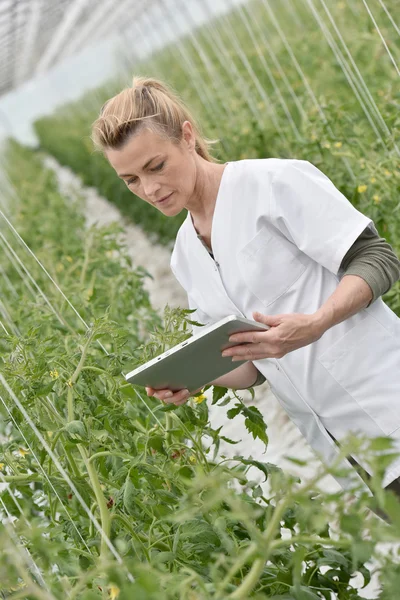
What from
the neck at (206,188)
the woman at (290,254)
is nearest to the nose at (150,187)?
the woman at (290,254)

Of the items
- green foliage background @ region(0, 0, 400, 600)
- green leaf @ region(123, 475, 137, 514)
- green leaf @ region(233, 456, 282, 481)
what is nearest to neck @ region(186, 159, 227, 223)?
green foliage background @ region(0, 0, 400, 600)

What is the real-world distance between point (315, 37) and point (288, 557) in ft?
18.5

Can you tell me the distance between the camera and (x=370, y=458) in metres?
0.83

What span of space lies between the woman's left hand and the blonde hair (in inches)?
17.9

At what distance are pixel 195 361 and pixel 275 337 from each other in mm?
146

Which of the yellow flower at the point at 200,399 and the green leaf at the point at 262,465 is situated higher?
the yellow flower at the point at 200,399

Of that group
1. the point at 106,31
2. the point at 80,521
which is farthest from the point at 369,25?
the point at 106,31

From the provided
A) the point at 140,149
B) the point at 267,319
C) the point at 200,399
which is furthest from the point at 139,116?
the point at 200,399

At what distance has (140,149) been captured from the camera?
1.56 metres

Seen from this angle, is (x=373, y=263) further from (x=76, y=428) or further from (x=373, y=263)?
(x=76, y=428)

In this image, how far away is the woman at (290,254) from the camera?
5.01 ft

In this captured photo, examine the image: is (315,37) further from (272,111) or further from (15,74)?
(15,74)

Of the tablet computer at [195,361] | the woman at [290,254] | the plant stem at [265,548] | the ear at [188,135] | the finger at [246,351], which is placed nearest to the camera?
the plant stem at [265,548]

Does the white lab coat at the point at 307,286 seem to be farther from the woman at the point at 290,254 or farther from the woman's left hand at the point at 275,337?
the woman's left hand at the point at 275,337
